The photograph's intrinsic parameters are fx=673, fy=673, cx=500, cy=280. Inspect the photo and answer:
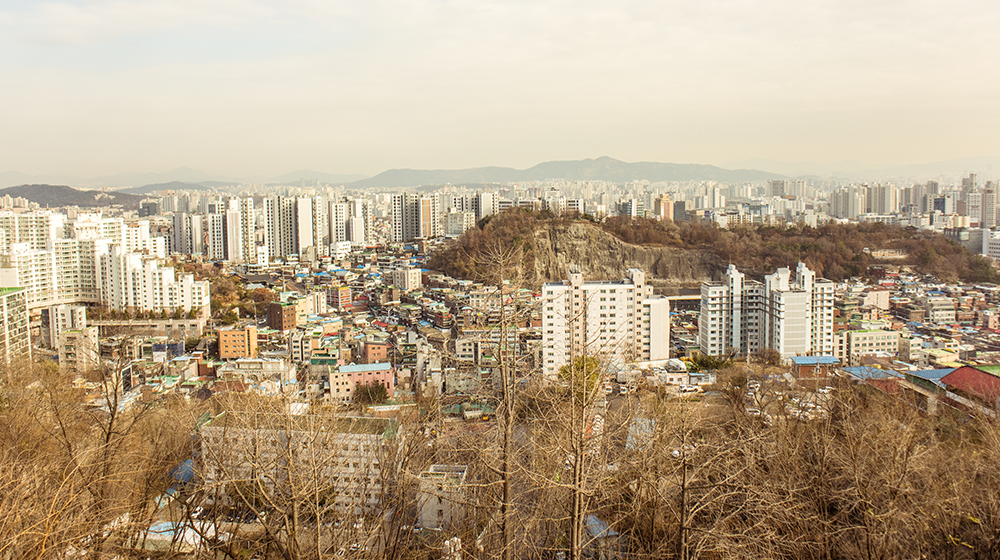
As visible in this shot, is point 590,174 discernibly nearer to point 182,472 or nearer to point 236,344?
point 236,344

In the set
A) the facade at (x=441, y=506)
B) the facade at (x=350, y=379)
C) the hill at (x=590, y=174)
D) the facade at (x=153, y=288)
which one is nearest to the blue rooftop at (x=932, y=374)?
the facade at (x=441, y=506)

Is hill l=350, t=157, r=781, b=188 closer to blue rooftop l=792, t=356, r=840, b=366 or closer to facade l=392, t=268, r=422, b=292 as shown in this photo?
facade l=392, t=268, r=422, b=292

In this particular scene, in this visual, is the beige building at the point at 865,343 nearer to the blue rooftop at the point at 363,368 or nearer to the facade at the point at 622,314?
the facade at the point at 622,314

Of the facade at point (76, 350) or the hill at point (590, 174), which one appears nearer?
the facade at point (76, 350)

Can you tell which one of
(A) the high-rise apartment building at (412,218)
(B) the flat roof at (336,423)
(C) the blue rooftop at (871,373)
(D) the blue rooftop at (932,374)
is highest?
(A) the high-rise apartment building at (412,218)

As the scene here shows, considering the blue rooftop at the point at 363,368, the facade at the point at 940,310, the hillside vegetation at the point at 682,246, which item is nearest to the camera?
the blue rooftop at the point at 363,368

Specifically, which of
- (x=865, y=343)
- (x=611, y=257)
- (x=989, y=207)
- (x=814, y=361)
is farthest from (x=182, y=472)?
(x=989, y=207)

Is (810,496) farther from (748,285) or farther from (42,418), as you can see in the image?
(748,285)
